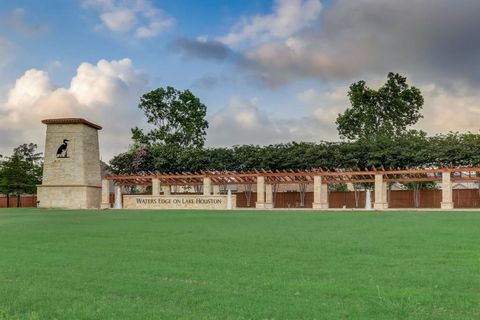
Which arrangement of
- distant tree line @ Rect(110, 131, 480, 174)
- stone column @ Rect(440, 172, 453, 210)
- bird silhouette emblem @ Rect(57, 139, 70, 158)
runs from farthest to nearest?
bird silhouette emblem @ Rect(57, 139, 70, 158) < distant tree line @ Rect(110, 131, 480, 174) < stone column @ Rect(440, 172, 453, 210)

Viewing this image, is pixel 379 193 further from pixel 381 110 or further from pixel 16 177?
pixel 16 177

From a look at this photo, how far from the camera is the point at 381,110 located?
5519 centimetres

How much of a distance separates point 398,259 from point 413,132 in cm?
4416

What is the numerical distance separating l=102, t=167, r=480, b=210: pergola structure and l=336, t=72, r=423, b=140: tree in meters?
8.51

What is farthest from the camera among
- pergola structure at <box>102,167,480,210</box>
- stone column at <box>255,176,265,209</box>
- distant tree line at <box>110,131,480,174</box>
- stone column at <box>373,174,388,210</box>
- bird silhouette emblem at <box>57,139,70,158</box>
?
bird silhouette emblem at <box>57,139,70,158</box>

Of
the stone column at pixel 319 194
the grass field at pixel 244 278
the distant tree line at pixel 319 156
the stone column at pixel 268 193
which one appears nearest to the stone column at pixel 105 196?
the distant tree line at pixel 319 156

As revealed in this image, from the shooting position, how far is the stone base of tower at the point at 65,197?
45750 mm

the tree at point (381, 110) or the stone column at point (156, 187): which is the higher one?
the tree at point (381, 110)

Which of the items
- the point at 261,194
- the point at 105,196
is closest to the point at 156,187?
the point at 105,196

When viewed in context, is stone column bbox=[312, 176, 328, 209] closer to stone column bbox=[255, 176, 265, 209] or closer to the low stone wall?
stone column bbox=[255, 176, 265, 209]

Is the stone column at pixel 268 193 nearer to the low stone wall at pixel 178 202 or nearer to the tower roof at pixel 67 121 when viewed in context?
the low stone wall at pixel 178 202

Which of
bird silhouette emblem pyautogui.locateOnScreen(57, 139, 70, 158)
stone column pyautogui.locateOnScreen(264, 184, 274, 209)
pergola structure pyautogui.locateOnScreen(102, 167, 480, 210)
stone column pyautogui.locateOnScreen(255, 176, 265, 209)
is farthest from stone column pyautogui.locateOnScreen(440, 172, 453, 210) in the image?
bird silhouette emblem pyautogui.locateOnScreen(57, 139, 70, 158)

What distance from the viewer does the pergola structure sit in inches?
1511

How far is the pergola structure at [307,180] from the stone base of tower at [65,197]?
1.43 meters
